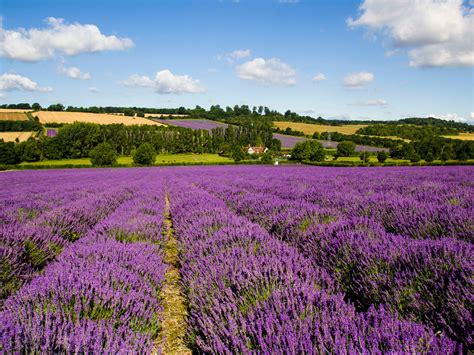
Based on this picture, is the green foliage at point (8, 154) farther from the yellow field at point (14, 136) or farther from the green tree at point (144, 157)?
the green tree at point (144, 157)

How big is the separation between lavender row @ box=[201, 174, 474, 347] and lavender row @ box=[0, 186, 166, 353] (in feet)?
4.68

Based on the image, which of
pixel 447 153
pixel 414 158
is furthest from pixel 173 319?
pixel 447 153

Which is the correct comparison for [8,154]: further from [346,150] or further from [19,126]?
[346,150]

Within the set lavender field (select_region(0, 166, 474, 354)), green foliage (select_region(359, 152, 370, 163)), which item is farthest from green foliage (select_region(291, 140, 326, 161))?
lavender field (select_region(0, 166, 474, 354))

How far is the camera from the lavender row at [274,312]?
1250mm

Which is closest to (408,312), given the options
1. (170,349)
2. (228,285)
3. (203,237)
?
(228,285)

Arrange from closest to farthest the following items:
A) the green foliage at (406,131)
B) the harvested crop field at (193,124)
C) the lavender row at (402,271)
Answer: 1. the lavender row at (402,271)
2. the green foliage at (406,131)
3. the harvested crop field at (193,124)

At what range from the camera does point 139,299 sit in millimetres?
2141

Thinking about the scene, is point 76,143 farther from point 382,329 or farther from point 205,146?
point 382,329

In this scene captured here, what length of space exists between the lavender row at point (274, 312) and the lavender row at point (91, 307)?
13.3 inches

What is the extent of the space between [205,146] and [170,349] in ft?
259

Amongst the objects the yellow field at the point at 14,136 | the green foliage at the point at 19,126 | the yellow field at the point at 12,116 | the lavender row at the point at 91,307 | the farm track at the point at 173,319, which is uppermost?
the yellow field at the point at 12,116

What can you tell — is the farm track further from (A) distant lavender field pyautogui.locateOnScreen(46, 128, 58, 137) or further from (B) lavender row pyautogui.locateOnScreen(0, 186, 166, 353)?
(A) distant lavender field pyautogui.locateOnScreen(46, 128, 58, 137)

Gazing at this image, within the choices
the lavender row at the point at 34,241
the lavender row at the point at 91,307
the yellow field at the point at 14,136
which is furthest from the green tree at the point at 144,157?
the lavender row at the point at 91,307
